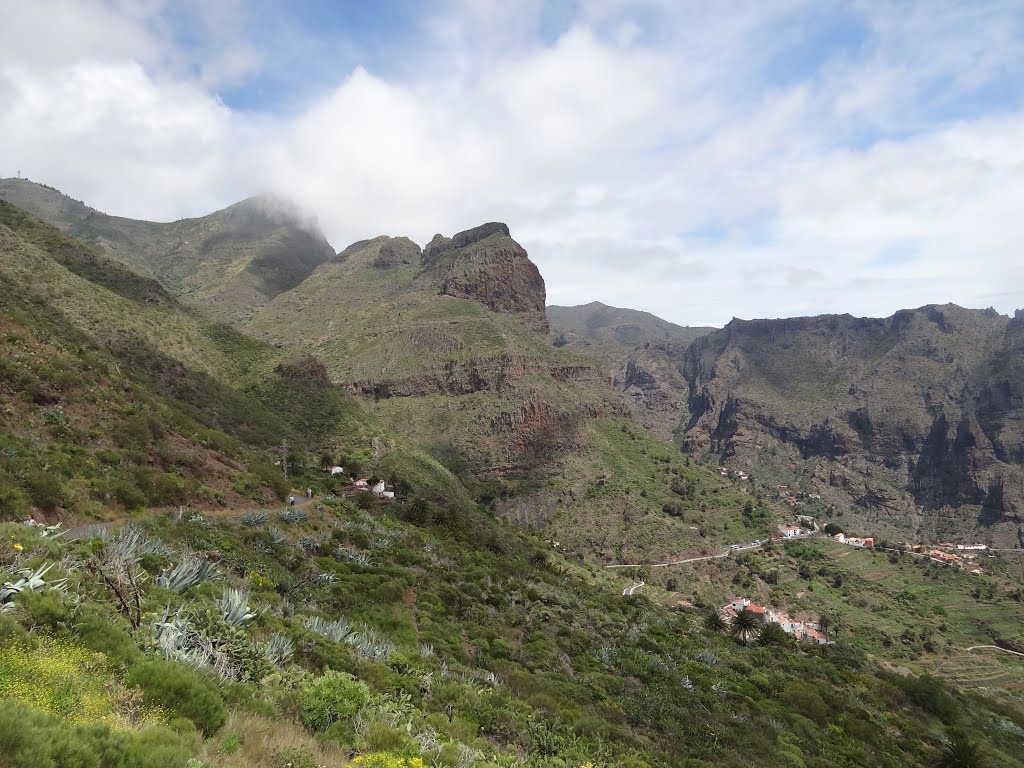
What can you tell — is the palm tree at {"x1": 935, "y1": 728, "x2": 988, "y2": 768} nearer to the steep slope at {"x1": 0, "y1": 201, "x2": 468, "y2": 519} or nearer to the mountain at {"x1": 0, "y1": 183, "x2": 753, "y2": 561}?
the steep slope at {"x1": 0, "y1": 201, "x2": 468, "y2": 519}

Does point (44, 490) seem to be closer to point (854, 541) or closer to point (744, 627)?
point (744, 627)

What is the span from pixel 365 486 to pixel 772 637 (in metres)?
33.9

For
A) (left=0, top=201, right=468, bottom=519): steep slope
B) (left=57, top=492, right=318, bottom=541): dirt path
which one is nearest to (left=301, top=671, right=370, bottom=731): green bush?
(left=57, top=492, right=318, bottom=541): dirt path

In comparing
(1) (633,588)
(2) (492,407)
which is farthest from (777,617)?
(2) (492,407)

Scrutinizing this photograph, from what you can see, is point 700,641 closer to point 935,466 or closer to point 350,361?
point 350,361

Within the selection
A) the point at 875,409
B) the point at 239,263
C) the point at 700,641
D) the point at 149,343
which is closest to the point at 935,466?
the point at 875,409

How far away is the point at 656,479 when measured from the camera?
328 feet

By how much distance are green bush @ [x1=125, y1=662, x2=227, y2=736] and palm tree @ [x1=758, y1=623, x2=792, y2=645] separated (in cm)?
3326

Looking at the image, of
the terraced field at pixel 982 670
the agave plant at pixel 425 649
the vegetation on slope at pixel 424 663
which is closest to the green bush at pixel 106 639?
the vegetation on slope at pixel 424 663

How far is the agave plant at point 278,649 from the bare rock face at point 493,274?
128990 millimetres

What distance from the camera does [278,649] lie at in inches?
369

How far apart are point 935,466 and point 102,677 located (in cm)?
22983

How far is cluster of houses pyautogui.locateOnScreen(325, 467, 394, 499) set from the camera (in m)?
44.4

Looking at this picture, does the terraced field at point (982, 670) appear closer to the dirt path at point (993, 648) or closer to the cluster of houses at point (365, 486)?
the dirt path at point (993, 648)
